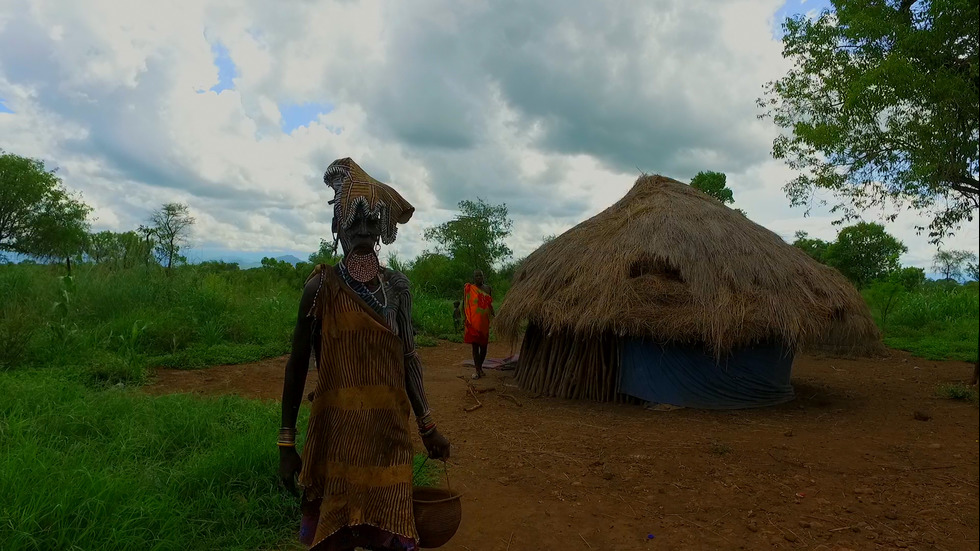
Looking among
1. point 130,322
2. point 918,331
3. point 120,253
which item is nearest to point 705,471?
point 130,322

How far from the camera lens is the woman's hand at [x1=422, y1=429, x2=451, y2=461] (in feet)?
7.15

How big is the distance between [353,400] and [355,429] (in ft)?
0.30

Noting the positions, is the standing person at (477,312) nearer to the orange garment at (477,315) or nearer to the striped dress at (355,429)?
the orange garment at (477,315)

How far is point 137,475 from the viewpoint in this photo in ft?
11.8

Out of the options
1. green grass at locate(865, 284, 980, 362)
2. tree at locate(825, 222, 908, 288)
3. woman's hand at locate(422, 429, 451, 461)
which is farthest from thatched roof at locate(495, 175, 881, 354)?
tree at locate(825, 222, 908, 288)

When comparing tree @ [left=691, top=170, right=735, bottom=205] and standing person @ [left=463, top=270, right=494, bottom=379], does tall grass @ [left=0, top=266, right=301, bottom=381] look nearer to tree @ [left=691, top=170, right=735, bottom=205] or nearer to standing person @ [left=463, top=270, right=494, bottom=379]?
standing person @ [left=463, top=270, right=494, bottom=379]

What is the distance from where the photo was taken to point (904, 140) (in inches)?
259

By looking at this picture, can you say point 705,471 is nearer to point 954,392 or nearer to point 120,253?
point 954,392

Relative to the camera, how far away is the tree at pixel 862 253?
1666 centimetres

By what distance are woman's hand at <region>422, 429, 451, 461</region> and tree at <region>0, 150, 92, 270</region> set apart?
2329 cm

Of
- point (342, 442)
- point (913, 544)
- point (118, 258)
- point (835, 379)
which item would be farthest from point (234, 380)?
point (835, 379)

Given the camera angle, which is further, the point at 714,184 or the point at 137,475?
the point at 714,184

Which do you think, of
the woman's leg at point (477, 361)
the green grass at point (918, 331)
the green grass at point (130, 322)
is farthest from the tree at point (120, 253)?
the green grass at point (918, 331)

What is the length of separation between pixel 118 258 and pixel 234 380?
4757mm
